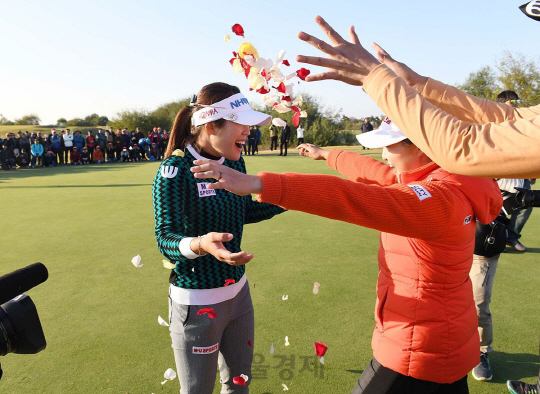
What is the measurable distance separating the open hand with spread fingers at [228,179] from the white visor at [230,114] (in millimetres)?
942

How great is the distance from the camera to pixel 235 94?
95.0 inches

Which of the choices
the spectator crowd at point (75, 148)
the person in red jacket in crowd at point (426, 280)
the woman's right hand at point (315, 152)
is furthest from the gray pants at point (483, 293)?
the spectator crowd at point (75, 148)

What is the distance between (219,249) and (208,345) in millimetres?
681

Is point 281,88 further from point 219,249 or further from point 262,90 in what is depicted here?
point 219,249

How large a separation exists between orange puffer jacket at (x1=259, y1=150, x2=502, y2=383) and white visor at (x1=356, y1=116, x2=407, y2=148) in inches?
6.6

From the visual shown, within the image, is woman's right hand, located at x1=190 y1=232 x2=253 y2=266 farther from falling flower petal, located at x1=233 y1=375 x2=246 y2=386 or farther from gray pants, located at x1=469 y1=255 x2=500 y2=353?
gray pants, located at x1=469 y1=255 x2=500 y2=353

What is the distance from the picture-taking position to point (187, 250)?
1971 millimetres

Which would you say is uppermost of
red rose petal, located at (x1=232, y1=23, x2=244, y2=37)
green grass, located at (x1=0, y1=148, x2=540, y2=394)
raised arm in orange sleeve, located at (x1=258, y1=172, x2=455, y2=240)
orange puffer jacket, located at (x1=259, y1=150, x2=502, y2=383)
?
red rose petal, located at (x1=232, y1=23, x2=244, y2=37)

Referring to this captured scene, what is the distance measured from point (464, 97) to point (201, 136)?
4.48 feet

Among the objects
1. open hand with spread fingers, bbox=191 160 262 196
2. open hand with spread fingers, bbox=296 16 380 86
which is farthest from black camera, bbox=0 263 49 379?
open hand with spread fingers, bbox=296 16 380 86

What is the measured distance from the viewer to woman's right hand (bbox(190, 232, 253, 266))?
1710 mm

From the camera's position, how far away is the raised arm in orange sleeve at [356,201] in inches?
56.5

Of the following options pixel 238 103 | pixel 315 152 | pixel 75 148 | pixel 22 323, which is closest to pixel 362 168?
pixel 315 152

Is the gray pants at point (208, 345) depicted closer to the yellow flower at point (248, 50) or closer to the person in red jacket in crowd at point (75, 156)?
the yellow flower at point (248, 50)
